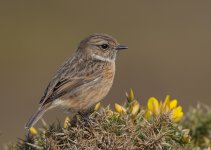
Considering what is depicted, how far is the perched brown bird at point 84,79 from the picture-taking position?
24.5ft

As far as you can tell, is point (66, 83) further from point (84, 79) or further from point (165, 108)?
point (165, 108)

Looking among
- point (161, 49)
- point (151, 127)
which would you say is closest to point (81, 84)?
point (151, 127)

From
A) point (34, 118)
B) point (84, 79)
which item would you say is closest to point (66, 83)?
point (84, 79)

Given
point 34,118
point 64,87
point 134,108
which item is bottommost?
point 34,118

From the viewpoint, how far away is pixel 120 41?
22562 millimetres

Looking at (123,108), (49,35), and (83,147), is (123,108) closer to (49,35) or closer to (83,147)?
(83,147)

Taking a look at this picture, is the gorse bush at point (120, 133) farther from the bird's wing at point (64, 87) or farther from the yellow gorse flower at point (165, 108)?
the bird's wing at point (64, 87)

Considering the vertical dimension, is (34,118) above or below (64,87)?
below

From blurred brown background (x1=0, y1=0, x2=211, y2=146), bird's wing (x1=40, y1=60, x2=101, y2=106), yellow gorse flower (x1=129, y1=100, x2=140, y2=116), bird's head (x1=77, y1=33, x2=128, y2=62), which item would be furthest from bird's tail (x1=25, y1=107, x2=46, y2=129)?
blurred brown background (x1=0, y1=0, x2=211, y2=146)

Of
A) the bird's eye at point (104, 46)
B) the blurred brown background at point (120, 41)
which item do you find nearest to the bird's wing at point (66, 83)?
the bird's eye at point (104, 46)

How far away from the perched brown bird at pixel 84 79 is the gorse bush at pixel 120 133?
1030mm

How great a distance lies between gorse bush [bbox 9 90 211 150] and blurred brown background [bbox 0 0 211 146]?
27.2ft

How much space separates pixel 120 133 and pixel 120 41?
17131mm

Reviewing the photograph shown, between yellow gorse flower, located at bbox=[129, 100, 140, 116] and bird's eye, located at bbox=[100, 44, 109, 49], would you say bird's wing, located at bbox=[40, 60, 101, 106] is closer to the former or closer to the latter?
bird's eye, located at bbox=[100, 44, 109, 49]
